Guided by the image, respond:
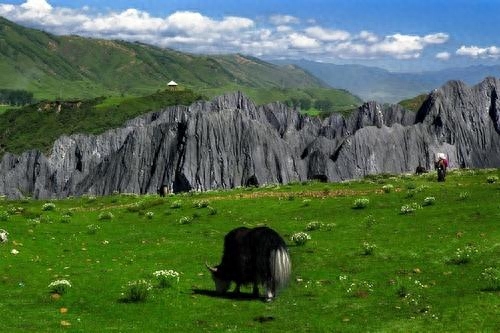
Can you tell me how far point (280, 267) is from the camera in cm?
1969

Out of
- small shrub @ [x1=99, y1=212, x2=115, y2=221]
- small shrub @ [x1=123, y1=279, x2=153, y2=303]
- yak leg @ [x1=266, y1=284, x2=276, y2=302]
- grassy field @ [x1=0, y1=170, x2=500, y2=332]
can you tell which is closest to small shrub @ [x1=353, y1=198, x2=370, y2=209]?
grassy field @ [x1=0, y1=170, x2=500, y2=332]

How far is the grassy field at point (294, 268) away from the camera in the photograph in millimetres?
17266

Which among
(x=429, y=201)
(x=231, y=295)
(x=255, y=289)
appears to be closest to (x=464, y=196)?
(x=429, y=201)

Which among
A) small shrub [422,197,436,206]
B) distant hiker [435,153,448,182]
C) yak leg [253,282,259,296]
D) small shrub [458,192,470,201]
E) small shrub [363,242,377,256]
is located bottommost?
yak leg [253,282,259,296]

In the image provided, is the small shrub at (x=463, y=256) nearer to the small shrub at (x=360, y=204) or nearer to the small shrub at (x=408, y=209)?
the small shrub at (x=408, y=209)

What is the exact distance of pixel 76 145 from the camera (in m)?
180

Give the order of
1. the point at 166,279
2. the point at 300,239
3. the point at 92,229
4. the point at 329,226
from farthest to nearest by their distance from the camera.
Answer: the point at 92,229 → the point at 329,226 → the point at 300,239 → the point at 166,279

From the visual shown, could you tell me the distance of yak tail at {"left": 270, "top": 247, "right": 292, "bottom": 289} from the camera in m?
19.6

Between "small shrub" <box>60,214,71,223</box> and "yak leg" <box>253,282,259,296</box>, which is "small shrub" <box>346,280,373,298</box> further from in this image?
"small shrub" <box>60,214,71,223</box>

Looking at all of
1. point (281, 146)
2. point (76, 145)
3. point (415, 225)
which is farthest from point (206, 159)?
point (415, 225)

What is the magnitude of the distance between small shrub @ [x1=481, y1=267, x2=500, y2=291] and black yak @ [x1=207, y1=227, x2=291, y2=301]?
689 centimetres

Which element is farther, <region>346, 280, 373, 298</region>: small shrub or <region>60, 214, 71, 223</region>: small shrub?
<region>60, 214, 71, 223</region>: small shrub

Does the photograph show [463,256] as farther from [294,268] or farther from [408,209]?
[408,209]

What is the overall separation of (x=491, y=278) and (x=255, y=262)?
830cm
